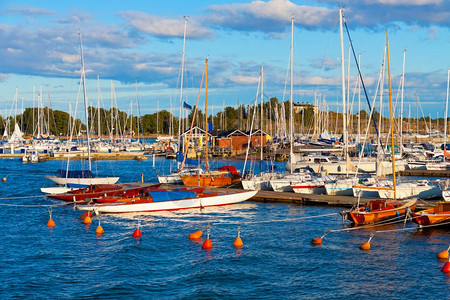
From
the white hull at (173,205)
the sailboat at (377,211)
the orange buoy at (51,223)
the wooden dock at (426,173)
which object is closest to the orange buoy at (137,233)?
the white hull at (173,205)

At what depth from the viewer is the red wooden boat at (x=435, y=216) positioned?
37.8 meters

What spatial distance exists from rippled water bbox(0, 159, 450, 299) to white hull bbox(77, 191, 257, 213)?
80 centimetres

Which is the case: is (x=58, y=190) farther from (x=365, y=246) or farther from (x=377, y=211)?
(x=365, y=246)

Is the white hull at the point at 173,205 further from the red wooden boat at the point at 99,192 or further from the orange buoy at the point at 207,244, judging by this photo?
the orange buoy at the point at 207,244

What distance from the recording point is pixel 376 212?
1543 inches

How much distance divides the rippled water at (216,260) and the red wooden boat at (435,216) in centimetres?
81

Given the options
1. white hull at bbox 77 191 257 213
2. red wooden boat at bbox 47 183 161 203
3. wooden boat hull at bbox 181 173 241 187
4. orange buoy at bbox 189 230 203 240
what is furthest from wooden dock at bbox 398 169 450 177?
orange buoy at bbox 189 230 203 240

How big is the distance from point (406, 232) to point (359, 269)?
9.63 m

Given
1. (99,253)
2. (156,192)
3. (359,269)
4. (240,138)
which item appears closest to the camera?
(359,269)

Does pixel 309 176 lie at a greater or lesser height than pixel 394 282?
greater

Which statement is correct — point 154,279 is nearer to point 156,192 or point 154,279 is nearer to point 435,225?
point 156,192

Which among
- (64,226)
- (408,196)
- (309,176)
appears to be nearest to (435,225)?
(408,196)

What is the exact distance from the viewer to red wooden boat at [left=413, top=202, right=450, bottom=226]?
124 ft

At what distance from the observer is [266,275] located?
1153 inches
